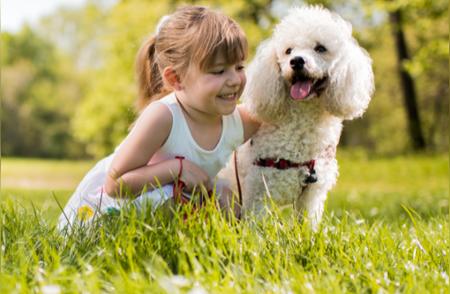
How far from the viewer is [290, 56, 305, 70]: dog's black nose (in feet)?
10.8

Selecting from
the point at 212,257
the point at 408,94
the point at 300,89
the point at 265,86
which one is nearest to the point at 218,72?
the point at 265,86

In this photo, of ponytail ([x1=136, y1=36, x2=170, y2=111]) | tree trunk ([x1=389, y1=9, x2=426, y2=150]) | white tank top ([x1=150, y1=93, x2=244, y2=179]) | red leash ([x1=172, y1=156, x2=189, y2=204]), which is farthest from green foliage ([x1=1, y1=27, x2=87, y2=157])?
red leash ([x1=172, y1=156, x2=189, y2=204])

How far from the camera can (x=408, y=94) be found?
19.9 meters

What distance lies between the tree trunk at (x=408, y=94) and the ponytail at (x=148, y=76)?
51.6ft

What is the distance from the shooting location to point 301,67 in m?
3.31

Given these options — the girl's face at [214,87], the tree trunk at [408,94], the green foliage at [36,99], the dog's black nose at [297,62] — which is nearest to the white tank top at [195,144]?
the girl's face at [214,87]

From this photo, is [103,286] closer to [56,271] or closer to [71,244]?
[56,271]

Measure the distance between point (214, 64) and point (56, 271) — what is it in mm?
1543

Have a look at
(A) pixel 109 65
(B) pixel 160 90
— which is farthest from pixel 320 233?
(A) pixel 109 65

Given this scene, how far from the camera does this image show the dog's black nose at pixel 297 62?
329 cm

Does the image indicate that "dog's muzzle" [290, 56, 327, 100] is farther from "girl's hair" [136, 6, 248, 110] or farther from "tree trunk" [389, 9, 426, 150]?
"tree trunk" [389, 9, 426, 150]

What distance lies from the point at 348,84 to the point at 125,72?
1902 centimetres

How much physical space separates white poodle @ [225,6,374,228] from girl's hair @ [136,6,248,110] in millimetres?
264

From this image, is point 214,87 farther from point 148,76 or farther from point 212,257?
point 212,257
